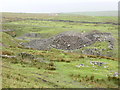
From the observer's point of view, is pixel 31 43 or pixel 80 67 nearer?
pixel 80 67

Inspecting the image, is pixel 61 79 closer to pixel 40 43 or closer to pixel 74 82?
pixel 74 82

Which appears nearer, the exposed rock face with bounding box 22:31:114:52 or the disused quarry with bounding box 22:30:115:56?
the disused quarry with bounding box 22:30:115:56

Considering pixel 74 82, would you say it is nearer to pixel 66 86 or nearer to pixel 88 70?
pixel 66 86

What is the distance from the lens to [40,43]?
73.2 m

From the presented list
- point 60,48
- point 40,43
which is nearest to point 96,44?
point 60,48

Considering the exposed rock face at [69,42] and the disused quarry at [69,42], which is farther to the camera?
the exposed rock face at [69,42]

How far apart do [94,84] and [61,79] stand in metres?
5.14

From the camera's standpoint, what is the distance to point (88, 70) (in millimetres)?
36094

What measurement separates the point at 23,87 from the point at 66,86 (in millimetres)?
6562

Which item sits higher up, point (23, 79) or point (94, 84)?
point (23, 79)

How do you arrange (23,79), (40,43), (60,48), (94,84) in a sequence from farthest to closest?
(40,43) → (60,48) → (94,84) → (23,79)

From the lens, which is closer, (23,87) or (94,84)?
(23,87)

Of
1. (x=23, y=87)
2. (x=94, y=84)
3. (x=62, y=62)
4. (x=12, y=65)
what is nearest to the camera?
(x=23, y=87)

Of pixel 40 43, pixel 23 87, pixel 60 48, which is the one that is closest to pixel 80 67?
pixel 23 87
